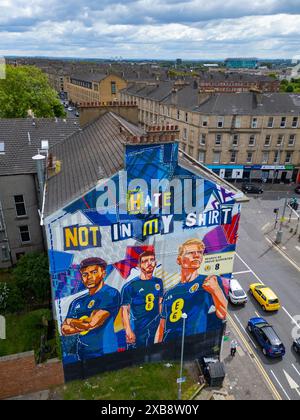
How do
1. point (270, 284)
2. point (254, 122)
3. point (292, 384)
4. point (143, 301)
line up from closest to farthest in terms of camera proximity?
point (143, 301), point (292, 384), point (270, 284), point (254, 122)

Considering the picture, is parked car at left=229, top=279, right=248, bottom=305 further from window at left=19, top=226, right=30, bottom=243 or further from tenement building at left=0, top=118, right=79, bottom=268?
window at left=19, top=226, right=30, bottom=243

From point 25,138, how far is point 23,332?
49.9ft

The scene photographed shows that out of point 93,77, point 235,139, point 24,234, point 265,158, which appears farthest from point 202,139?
point 93,77

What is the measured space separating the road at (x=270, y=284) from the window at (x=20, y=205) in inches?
707

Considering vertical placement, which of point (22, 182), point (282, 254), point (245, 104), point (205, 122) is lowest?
point (282, 254)

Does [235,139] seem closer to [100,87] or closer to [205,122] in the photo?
[205,122]

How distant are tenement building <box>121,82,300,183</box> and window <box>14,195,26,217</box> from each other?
28685mm

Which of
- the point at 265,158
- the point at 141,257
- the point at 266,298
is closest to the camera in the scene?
the point at 141,257

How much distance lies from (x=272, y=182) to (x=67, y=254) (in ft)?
137

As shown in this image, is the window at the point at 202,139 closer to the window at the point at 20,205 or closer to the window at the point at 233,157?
the window at the point at 233,157

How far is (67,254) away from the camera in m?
15.4

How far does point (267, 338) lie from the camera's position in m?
20.6

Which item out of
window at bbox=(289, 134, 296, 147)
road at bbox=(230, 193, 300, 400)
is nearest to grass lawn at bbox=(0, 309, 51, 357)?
road at bbox=(230, 193, 300, 400)
